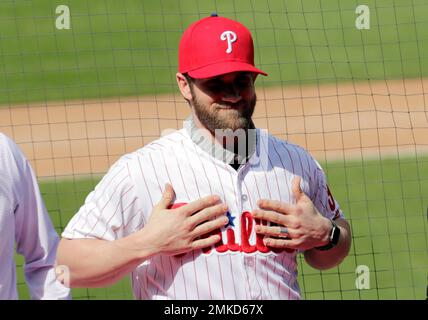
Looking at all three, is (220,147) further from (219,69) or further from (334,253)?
(334,253)

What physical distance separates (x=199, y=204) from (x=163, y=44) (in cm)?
900

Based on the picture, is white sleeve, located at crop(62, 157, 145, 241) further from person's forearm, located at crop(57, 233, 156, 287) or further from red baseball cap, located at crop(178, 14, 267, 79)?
red baseball cap, located at crop(178, 14, 267, 79)

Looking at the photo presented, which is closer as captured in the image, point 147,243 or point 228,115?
point 147,243

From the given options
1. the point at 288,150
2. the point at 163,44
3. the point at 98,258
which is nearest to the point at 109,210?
the point at 98,258

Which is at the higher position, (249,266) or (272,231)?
(272,231)

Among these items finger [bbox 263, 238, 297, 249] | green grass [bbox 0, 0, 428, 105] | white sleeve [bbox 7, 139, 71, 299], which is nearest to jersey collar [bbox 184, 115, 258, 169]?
finger [bbox 263, 238, 297, 249]

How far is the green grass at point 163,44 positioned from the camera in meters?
11.5

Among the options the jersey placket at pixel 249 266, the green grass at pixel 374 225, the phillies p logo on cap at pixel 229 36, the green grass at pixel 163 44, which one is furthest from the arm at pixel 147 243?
the green grass at pixel 163 44

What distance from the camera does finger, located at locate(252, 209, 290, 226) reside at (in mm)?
3201

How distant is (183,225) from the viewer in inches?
122
